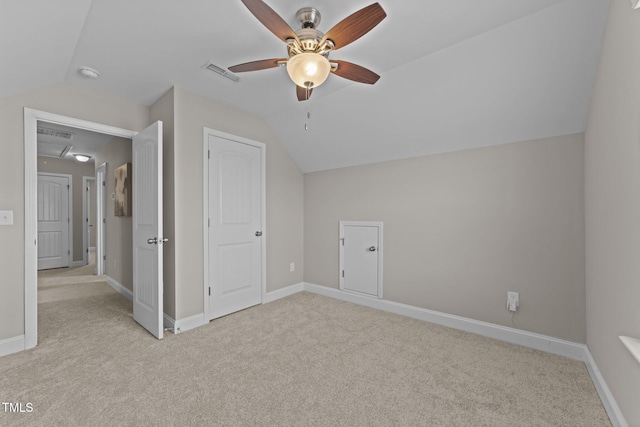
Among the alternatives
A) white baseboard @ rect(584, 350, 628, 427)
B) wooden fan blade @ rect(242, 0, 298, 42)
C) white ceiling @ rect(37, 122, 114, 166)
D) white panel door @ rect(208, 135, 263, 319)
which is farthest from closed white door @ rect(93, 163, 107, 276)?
white baseboard @ rect(584, 350, 628, 427)

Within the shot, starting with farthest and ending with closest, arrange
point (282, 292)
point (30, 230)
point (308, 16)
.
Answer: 1. point (282, 292)
2. point (30, 230)
3. point (308, 16)

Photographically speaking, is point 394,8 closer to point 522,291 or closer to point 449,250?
point 449,250

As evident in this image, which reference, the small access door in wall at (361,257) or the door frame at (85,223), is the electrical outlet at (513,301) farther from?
the door frame at (85,223)

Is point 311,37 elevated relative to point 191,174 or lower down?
elevated

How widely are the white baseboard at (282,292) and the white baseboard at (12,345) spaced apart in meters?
2.13

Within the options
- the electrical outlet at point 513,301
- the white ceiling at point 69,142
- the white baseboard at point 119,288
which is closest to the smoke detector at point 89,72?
the white ceiling at point 69,142

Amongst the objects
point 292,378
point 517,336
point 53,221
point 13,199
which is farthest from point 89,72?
point 53,221

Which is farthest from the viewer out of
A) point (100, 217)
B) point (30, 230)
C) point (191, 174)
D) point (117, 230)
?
point (100, 217)

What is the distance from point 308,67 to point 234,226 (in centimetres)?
216

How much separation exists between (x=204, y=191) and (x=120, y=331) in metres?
1.57

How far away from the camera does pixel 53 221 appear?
5.80 m

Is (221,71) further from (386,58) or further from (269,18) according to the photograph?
(386,58)

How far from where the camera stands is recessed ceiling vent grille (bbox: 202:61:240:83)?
229 cm

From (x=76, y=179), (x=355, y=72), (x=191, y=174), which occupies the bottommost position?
(x=191, y=174)
